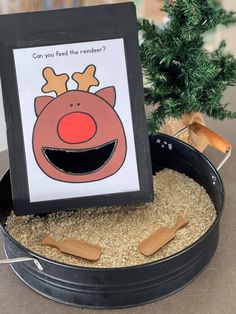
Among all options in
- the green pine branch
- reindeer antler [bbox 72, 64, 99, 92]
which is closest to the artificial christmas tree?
the green pine branch

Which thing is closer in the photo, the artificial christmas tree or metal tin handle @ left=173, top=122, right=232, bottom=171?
the artificial christmas tree

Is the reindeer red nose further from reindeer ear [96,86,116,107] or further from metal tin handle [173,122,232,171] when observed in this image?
metal tin handle [173,122,232,171]

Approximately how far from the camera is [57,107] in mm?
754

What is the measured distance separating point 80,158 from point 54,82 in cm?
12

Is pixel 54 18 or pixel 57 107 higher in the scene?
pixel 54 18

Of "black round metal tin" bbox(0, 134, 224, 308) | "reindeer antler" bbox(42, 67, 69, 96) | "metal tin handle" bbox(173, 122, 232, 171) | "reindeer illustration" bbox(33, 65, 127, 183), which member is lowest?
"black round metal tin" bbox(0, 134, 224, 308)

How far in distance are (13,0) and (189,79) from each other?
1879mm

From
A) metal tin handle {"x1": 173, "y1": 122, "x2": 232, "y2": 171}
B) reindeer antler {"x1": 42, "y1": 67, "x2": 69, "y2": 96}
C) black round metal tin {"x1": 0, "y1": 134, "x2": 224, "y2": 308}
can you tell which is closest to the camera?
black round metal tin {"x1": 0, "y1": 134, "x2": 224, "y2": 308}

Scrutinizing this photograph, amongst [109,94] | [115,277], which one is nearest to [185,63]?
[109,94]

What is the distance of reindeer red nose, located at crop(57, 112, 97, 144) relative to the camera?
0.76m

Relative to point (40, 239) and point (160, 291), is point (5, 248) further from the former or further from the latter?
point (160, 291)

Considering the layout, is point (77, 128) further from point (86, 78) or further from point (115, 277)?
point (115, 277)

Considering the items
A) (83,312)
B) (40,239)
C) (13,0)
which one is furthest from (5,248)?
(13,0)

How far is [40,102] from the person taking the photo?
2.46 feet
